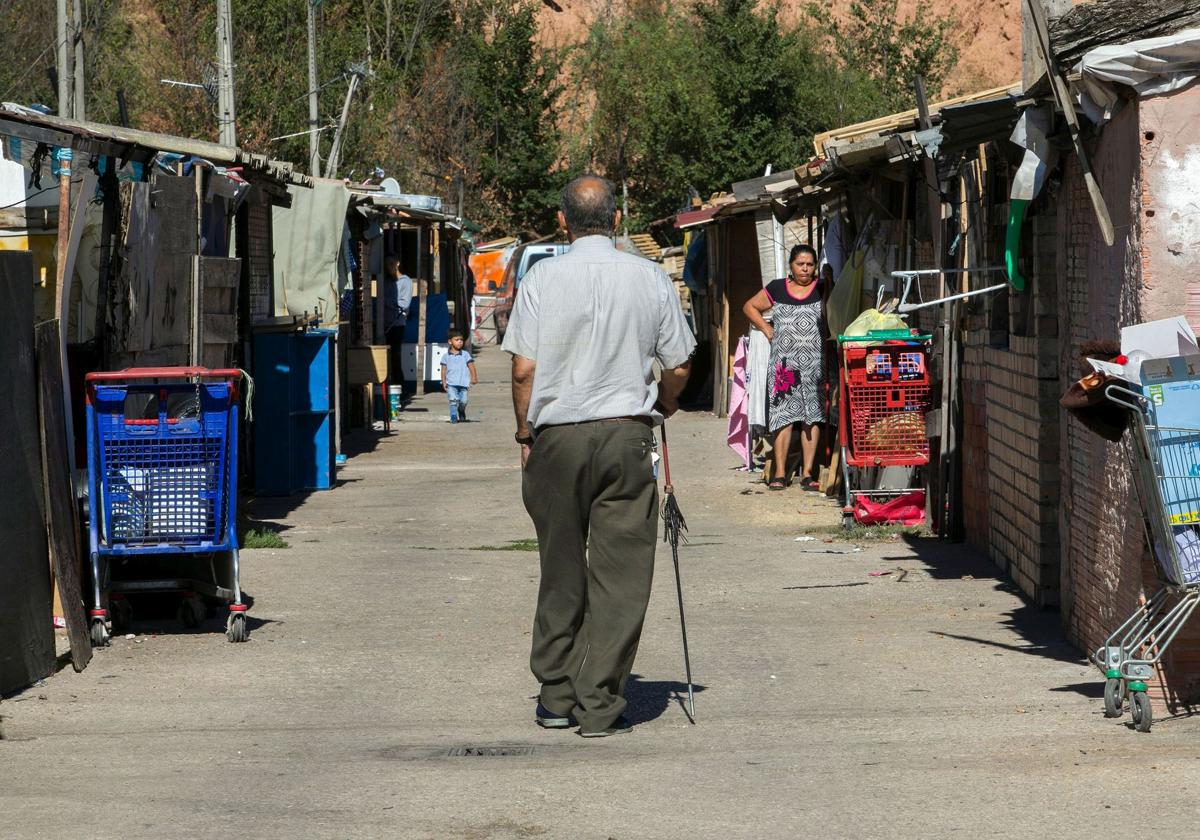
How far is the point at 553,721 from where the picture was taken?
6.37m

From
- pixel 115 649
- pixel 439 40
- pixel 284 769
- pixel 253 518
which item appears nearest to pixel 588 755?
pixel 284 769

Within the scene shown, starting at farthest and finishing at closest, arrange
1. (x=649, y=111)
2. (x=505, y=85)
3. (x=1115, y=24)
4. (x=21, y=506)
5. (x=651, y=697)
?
(x=505, y=85) < (x=649, y=111) < (x=21, y=506) < (x=651, y=697) < (x=1115, y=24)

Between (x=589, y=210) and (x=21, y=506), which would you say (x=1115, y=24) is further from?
(x=21, y=506)

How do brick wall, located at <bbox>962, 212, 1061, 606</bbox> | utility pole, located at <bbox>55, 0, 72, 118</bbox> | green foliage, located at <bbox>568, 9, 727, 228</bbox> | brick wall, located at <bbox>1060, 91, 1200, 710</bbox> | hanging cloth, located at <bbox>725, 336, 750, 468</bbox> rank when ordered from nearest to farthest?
brick wall, located at <bbox>1060, 91, 1200, 710</bbox>
brick wall, located at <bbox>962, 212, 1061, 606</bbox>
hanging cloth, located at <bbox>725, 336, 750, 468</bbox>
utility pole, located at <bbox>55, 0, 72, 118</bbox>
green foliage, located at <bbox>568, 9, 727, 228</bbox>

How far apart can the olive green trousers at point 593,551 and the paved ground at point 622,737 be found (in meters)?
0.23

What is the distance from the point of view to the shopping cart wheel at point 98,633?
8188 mm

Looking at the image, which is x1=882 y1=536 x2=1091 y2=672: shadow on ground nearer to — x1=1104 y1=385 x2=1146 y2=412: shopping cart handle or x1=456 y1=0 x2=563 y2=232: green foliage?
x1=1104 y1=385 x2=1146 y2=412: shopping cart handle

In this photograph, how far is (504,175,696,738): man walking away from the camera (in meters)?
6.18

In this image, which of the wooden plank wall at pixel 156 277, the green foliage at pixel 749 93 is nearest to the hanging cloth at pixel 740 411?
the wooden plank wall at pixel 156 277

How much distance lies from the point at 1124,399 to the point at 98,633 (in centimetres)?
504

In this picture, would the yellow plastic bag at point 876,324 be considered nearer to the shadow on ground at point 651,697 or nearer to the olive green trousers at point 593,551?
the shadow on ground at point 651,697

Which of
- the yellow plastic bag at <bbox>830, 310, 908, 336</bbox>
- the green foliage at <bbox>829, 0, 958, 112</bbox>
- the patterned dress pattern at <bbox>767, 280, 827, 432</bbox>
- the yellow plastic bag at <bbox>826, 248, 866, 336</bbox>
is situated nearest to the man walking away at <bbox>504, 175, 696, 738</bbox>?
the yellow plastic bag at <bbox>830, 310, 908, 336</bbox>

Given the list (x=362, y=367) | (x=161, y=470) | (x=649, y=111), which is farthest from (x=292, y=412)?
(x=649, y=111)

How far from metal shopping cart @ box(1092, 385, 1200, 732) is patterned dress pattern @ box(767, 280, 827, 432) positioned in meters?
8.10
